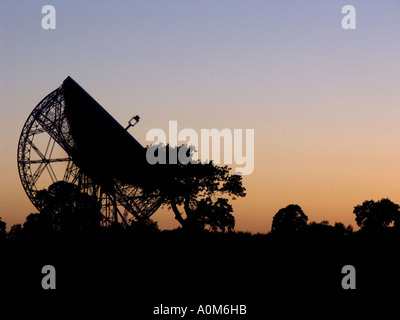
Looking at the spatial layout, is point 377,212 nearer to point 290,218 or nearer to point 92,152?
point 290,218

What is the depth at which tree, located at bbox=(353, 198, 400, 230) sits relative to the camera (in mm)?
100000

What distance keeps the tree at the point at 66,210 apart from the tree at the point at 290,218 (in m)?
35.0

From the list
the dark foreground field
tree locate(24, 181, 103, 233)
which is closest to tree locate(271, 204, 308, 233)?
tree locate(24, 181, 103, 233)

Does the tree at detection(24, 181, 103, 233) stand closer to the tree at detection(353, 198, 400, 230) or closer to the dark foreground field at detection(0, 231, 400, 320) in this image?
the dark foreground field at detection(0, 231, 400, 320)

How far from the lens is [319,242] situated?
119 feet

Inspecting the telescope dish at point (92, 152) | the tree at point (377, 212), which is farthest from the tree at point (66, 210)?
the tree at point (377, 212)

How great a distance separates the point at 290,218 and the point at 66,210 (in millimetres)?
39316

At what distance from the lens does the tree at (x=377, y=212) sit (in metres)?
100

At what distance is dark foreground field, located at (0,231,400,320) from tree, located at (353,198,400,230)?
66911mm

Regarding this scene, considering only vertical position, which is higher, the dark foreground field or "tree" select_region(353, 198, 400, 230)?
"tree" select_region(353, 198, 400, 230)

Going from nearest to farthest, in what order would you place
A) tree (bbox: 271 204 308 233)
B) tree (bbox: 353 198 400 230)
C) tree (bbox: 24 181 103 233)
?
tree (bbox: 24 181 103 233) < tree (bbox: 271 204 308 233) < tree (bbox: 353 198 400 230)

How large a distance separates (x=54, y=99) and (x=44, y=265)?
19.8 meters

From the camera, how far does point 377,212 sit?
102 metres

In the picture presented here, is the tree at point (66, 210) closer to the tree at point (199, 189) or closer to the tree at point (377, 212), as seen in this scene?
the tree at point (199, 189)
